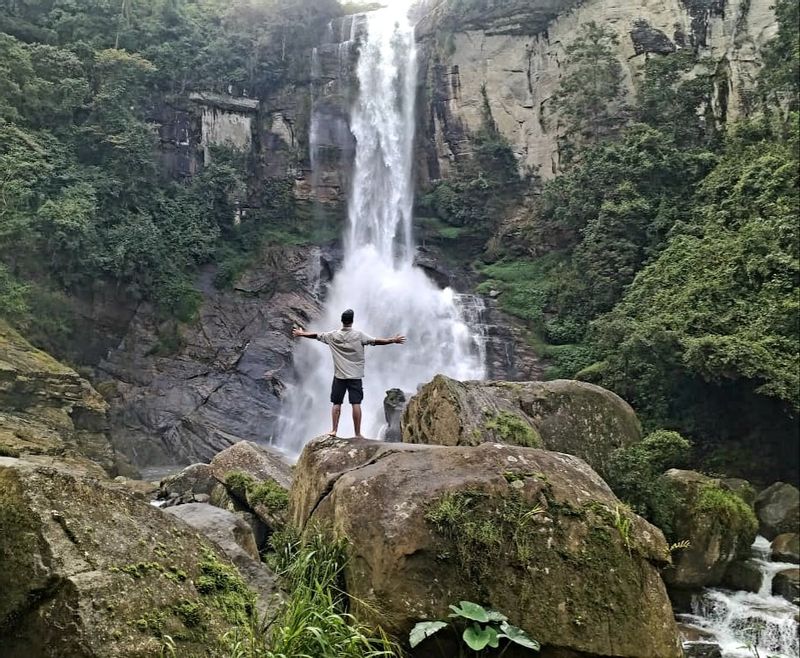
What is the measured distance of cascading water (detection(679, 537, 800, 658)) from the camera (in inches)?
325

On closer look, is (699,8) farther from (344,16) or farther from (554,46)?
(344,16)

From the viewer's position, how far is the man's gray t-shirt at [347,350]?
6.28m

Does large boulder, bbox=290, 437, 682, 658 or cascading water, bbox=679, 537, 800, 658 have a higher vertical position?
large boulder, bbox=290, 437, 682, 658

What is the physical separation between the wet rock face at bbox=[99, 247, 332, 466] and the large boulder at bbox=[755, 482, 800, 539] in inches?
555

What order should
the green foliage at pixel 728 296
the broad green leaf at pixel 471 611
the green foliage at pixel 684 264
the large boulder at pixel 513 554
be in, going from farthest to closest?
1. the green foliage at pixel 684 264
2. the green foliage at pixel 728 296
3. the large boulder at pixel 513 554
4. the broad green leaf at pixel 471 611

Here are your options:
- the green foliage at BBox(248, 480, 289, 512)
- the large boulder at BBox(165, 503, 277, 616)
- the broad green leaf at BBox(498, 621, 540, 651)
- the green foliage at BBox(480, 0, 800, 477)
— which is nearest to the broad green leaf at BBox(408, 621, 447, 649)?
the broad green leaf at BBox(498, 621, 540, 651)

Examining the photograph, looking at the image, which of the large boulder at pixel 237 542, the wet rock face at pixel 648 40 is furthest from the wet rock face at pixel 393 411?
the wet rock face at pixel 648 40

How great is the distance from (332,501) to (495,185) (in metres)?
24.8

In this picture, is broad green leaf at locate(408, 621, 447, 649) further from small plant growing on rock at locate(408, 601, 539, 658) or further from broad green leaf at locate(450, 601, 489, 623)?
broad green leaf at locate(450, 601, 489, 623)

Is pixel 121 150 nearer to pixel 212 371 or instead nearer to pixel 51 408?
pixel 212 371

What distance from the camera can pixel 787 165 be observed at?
16.4 meters

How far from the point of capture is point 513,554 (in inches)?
160

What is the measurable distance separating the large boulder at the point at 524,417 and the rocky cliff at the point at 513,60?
20.3 metres

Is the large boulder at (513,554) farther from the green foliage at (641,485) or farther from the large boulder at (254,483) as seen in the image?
the green foliage at (641,485)
